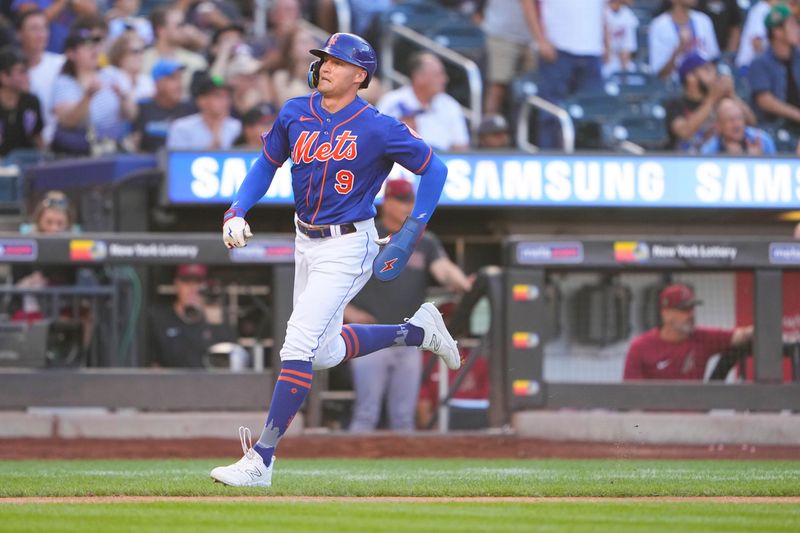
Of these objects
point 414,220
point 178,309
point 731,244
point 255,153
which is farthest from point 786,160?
point 414,220

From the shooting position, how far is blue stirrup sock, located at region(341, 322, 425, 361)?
6.71 metres

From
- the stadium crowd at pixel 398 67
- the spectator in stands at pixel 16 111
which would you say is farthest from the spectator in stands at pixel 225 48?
the spectator in stands at pixel 16 111

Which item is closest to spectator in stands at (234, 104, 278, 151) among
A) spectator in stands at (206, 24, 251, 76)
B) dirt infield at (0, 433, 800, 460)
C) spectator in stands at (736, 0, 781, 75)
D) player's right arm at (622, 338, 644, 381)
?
spectator in stands at (206, 24, 251, 76)

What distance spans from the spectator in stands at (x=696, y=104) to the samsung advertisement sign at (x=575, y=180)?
1711mm

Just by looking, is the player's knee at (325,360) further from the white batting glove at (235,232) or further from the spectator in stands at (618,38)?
the spectator in stands at (618,38)

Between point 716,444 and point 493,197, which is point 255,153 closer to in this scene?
point 493,197

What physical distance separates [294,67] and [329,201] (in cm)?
679

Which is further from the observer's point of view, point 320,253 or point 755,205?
point 755,205

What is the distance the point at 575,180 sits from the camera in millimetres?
11180

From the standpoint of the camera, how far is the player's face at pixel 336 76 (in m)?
6.35

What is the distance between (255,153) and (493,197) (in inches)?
71.6

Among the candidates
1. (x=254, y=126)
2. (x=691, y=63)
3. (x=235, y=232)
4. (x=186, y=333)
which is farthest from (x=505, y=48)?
(x=235, y=232)

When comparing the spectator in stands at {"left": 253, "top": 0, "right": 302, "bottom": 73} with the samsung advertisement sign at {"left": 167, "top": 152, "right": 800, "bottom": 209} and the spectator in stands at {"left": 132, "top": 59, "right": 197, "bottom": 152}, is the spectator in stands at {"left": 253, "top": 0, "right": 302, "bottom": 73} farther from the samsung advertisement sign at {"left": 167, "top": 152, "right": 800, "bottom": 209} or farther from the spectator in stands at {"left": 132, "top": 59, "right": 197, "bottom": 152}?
the samsung advertisement sign at {"left": 167, "top": 152, "right": 800, "bottom": 209}

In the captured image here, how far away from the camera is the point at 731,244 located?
9.93m
